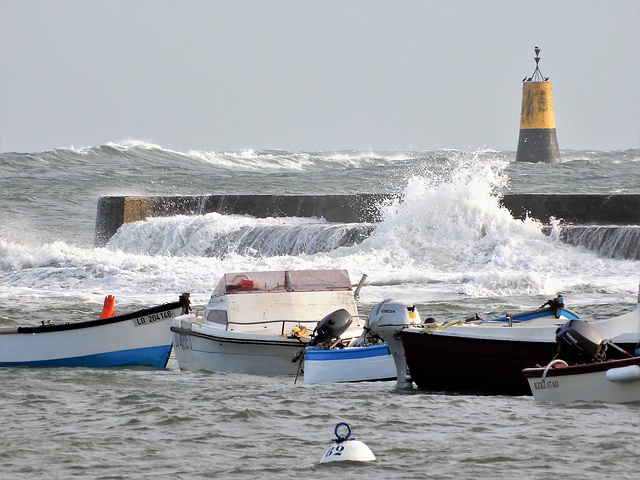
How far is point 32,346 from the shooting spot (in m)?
13.6

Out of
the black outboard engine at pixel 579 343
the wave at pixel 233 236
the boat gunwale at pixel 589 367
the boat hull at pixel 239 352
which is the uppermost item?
the wave at pixel 233 236

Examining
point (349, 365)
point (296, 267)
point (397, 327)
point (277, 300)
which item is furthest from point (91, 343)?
point (296, 267)

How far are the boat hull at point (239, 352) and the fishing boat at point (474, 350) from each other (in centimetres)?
134

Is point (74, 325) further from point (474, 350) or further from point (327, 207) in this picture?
point (327, 207)

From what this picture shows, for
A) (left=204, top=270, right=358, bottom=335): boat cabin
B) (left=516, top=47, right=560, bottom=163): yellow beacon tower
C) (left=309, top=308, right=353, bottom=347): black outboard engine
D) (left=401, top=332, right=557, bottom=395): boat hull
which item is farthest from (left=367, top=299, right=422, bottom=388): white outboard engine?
(left=516, top=47, right=560, bottom=163): yellow beacon tower

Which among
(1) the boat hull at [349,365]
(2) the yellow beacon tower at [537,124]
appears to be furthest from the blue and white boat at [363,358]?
(2) the yellow beacon tower at [537,124]

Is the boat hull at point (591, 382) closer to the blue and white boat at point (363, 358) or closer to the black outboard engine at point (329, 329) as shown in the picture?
the blue and white boat at point (363, 358)

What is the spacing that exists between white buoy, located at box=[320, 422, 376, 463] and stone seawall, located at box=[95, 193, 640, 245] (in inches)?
740

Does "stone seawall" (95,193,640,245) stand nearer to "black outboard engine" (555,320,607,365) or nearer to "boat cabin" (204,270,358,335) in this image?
"boat cabin" (204,270,358,335)

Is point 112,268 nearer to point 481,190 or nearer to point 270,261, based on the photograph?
point 270,261

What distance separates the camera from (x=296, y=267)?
Result: 2497 cm

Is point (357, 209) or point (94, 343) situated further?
point (357, 209)

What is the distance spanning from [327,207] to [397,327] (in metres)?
18.9

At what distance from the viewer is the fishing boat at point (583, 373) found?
10.1 metres
